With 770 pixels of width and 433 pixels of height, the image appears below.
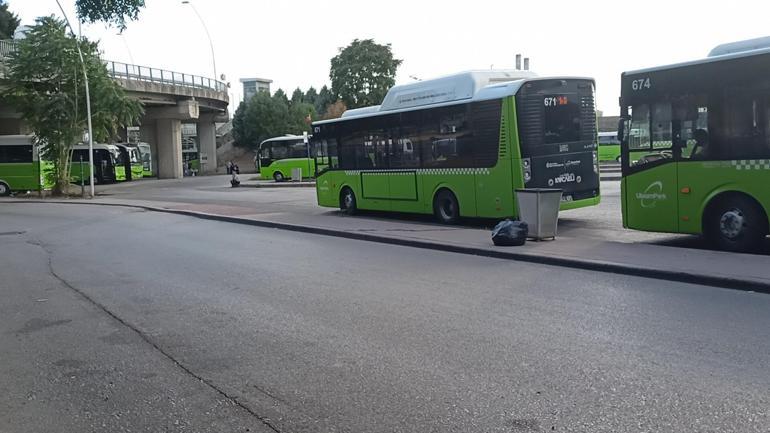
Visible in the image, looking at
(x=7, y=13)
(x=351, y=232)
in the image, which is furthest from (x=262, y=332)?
(x=7, y=13)

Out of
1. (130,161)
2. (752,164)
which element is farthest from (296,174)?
(752,164)

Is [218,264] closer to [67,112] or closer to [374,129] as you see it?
[374,129]

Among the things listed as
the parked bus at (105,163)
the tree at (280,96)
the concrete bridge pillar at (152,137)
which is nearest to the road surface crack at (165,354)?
the parked bus at (105,163)

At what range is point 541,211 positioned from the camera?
41.4 feet

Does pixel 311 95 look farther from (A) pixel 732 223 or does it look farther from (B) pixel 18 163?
(A) pixel 732 223

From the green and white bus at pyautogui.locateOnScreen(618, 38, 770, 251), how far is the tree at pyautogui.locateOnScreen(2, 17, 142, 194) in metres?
30.6

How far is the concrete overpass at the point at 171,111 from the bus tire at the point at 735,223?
45.5 metres

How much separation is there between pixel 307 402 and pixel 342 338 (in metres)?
1.77

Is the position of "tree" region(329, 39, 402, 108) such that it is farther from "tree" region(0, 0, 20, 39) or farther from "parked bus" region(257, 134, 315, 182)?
"tree" region(0, 0, 20, 39)

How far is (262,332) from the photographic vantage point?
23.2 feet

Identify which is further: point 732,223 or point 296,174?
point 296,174

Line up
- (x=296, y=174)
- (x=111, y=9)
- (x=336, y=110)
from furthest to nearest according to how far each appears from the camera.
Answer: (x=336, y=110) → (x=296, y=174) → (x=111, y=9)

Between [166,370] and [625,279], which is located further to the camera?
[625,279]

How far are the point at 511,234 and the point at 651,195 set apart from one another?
244 centimetres
